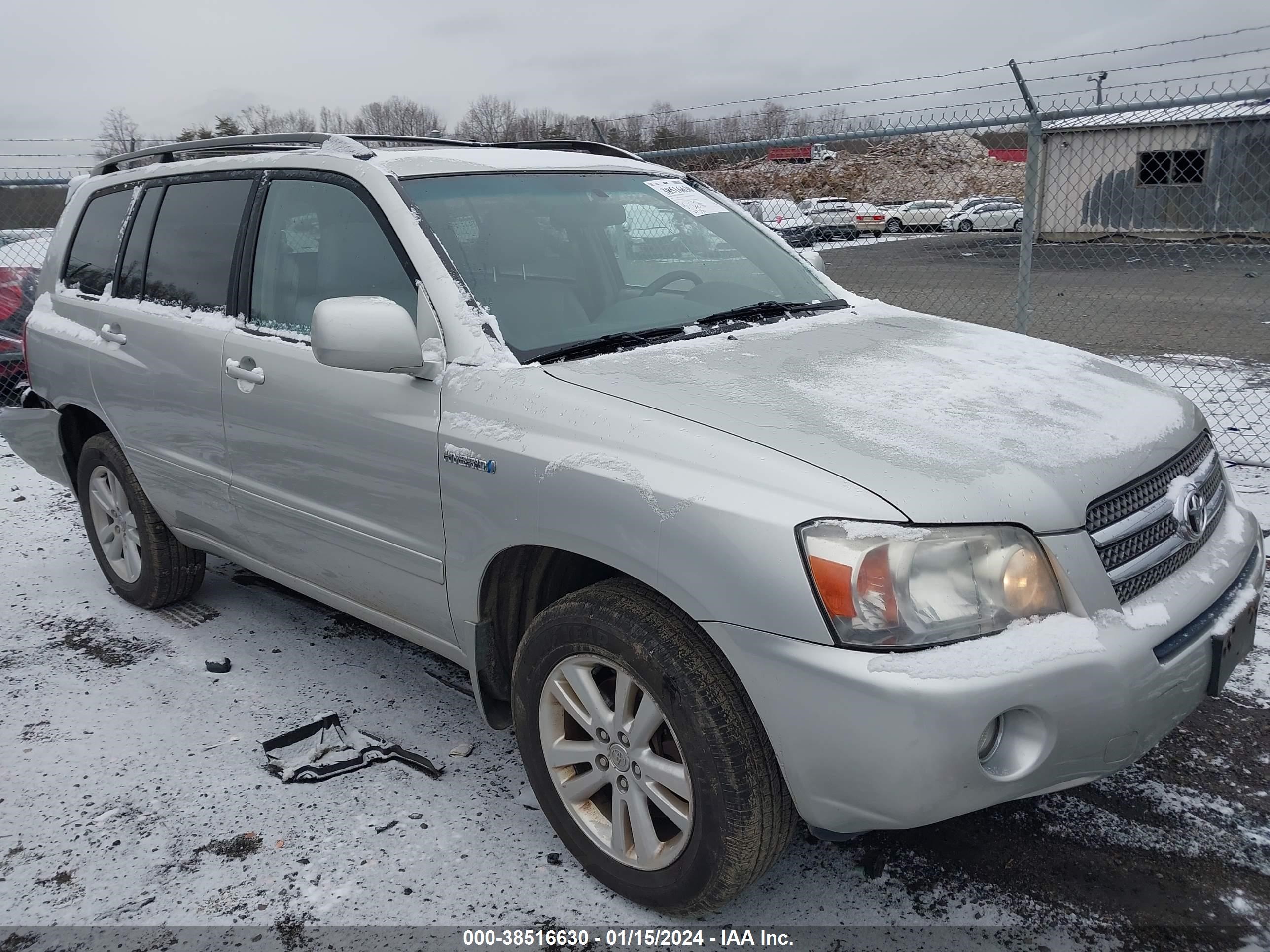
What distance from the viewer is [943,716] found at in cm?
182

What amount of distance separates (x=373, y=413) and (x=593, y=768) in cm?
114

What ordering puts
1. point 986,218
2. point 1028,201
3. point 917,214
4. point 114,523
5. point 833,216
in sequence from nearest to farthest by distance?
point 114,523, point 1028,201, point 833,216, point 917,214, point 986,218

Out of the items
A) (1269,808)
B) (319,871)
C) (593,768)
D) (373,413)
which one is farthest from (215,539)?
(1269,808)

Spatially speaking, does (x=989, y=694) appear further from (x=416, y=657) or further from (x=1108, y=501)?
(x=416, y=657)

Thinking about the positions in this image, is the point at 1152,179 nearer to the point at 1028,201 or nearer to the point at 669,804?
the point at 1028,201

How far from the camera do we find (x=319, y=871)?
254 cm

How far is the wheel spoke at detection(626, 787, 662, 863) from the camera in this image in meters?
2.28

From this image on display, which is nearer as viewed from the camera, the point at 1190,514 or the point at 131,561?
the point at 1190,514

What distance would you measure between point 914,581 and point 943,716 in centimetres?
26

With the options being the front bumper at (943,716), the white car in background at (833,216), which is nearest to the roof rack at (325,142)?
the front bumper at (943,716)

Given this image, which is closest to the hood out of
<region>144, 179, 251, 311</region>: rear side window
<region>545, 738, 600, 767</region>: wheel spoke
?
<region>545, 738, 600, 767</region>: wheel spoke

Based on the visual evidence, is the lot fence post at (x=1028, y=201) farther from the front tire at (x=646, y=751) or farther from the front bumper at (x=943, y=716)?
the front tire at (x=646, y=751)

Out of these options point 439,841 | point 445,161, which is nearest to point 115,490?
point 445,161

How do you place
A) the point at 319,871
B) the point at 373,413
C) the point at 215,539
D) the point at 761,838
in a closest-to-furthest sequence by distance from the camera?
the point at 761,838
the point at 319,871
the point at 373,413
the point at 215,539
